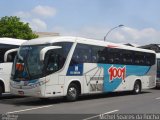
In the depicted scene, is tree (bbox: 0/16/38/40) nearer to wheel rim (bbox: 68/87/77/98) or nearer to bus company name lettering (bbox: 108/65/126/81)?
bus company name lettering (bbox: 108/65/126/81)

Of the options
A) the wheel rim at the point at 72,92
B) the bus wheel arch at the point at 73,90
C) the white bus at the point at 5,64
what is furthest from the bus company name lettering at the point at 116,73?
the white bus at the point at 5,64

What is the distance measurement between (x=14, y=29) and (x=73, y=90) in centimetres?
3737

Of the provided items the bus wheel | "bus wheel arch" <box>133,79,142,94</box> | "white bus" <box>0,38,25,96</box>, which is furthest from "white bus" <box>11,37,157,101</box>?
"white bus" <box>0,38,25,96</box>

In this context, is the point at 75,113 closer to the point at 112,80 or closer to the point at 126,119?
the point at 126,119

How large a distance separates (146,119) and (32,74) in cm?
640

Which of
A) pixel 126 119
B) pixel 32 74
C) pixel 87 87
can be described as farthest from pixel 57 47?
pixel 126 119

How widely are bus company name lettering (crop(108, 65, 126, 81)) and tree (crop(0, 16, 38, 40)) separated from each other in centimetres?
3221

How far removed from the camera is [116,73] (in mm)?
23078

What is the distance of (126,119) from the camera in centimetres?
1288

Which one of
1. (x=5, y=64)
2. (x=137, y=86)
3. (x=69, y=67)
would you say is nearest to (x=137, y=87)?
(x=137, y=86)

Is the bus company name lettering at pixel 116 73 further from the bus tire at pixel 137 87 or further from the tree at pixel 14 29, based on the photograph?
the tree at pixel 14 29

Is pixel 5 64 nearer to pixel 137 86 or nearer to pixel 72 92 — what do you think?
pixel 72 92

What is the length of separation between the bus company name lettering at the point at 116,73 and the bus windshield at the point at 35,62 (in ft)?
15.1

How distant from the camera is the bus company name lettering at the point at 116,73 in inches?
886
